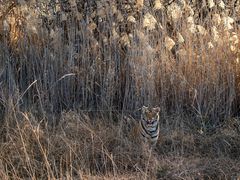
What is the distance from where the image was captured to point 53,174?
151 inches

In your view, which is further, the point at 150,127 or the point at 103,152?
the point at 150,127

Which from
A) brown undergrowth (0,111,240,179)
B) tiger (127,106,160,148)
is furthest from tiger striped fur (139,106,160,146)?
brown undergrowth (0,111,240,179)

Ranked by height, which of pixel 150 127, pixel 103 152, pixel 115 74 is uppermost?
pixel 115 74

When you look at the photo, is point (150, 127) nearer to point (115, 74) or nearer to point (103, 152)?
point (103, 152)

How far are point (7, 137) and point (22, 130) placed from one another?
0.52ft

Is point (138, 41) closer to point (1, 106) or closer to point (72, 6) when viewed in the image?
point (72, 6)

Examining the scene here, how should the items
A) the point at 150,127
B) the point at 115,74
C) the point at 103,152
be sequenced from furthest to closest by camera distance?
the point at 115,74 < the point at 150,127 < the point at 103,152

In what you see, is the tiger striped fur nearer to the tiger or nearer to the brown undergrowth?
the tiger

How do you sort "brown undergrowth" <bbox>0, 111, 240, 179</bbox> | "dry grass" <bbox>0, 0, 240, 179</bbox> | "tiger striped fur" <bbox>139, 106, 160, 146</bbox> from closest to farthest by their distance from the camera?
"brown undergrowth" <bbox>0, 111, 240, 179</bbox> < "tiger striped fur" <bbox>139, 106, 160, 146</bbox> < "dry grass" <bbox>0, 0, 240, 179</bbox>

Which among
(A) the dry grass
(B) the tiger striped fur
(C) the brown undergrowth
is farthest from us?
(A) the dry grass

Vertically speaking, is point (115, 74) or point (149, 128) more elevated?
point (115, 74)

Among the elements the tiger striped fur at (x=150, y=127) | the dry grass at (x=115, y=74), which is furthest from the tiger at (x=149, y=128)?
the dry grass at (x=115, y=74)

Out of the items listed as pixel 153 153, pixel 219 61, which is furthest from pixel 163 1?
pixel 153 153

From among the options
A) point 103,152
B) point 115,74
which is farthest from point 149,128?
point 115,74
